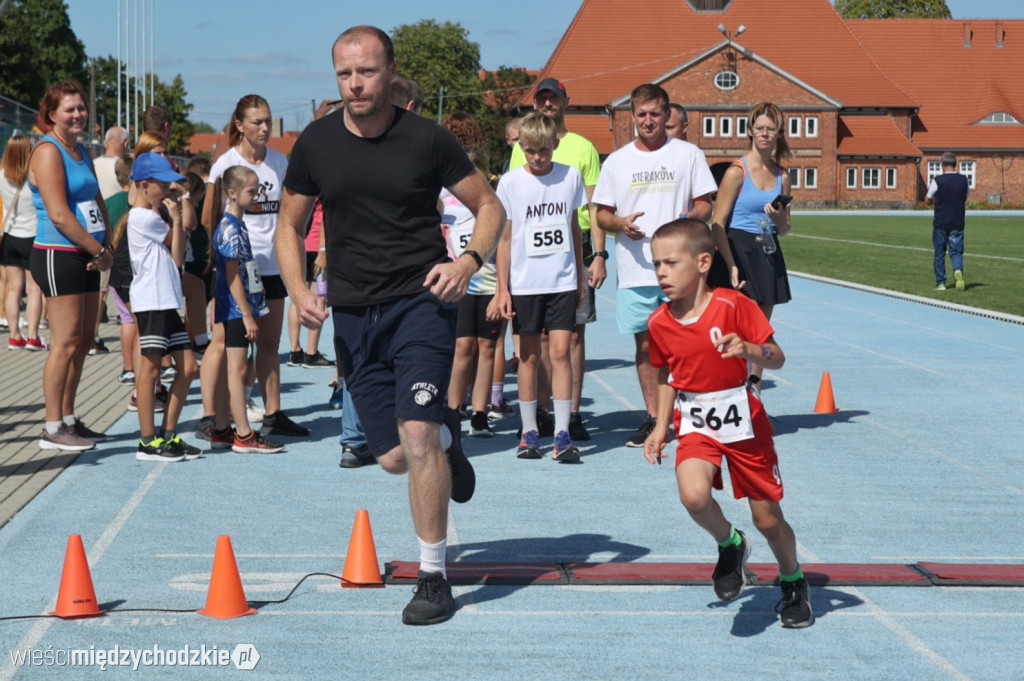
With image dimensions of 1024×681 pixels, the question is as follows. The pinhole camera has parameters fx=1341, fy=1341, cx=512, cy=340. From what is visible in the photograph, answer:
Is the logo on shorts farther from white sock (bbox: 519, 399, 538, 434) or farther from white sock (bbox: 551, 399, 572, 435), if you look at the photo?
white sock (bbox: 519, 399, 538, 434)

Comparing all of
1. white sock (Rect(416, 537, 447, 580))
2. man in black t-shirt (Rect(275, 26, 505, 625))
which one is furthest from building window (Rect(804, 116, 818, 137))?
white sock (Rect(416, 537, 447, 580))

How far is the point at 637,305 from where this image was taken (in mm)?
8719

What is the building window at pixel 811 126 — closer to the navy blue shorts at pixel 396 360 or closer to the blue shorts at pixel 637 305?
the blue shorts at pixel 637 305

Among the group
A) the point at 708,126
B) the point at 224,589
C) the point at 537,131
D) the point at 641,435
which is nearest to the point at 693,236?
the point at 224,589

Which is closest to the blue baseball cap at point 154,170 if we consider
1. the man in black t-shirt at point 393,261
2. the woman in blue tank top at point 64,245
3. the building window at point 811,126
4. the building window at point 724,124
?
the woman in blue tank top at point 64,245

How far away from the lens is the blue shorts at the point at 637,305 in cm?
871

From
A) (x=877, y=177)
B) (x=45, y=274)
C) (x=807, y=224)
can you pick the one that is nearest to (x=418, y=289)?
(x=45, y=274)

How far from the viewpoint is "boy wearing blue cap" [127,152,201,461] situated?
823cm

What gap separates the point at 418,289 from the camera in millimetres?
5238

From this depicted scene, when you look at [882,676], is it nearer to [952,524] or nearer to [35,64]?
[952,524]

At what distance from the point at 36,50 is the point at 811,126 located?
5059 centimetres

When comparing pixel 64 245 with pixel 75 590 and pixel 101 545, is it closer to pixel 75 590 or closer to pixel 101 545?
pixel 101 545

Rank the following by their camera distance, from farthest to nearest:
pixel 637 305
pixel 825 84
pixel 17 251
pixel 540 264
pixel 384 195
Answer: pixel 825 84 < pixel 17 251 < pixel 637 305 < pixel 540 264 < pixel 384 195

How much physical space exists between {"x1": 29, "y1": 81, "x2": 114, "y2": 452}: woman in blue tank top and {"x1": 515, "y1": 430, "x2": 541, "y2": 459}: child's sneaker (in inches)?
108
